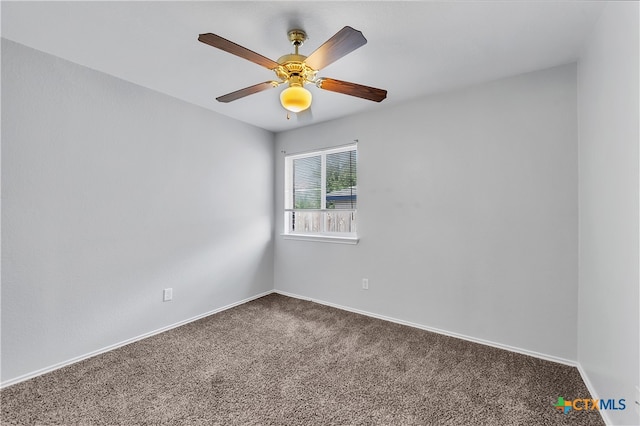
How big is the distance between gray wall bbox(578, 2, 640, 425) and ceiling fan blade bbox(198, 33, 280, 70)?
5.99 feet

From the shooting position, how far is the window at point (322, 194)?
354cm

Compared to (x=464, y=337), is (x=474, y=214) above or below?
above

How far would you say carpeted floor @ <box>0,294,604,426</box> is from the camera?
65.3 inches

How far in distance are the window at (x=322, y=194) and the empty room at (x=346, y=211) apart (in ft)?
0.33

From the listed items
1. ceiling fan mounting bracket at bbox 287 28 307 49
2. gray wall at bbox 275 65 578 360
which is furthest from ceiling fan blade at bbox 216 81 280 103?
gray wall at bbox 275 65 578 360

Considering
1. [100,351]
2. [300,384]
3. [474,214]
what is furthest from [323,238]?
[100,351]

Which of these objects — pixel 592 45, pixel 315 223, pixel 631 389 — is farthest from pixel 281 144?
pixel 631 389

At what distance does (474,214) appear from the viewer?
2.62 m

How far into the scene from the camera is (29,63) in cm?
202

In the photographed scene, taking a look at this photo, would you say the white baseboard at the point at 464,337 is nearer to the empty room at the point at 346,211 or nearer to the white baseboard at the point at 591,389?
the empty room at the point at 346,211

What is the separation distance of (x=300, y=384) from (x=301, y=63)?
2113 millimetres

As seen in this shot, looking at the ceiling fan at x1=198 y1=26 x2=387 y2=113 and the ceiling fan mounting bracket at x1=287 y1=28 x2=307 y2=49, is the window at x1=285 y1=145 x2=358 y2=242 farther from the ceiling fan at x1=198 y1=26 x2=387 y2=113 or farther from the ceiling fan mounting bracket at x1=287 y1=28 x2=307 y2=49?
the ceiling fan mounting bracket at x1=287 y1=28 x2=307 y2=49

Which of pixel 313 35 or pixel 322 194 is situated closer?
pixel 313 35

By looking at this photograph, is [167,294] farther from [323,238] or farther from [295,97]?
[295,97]
